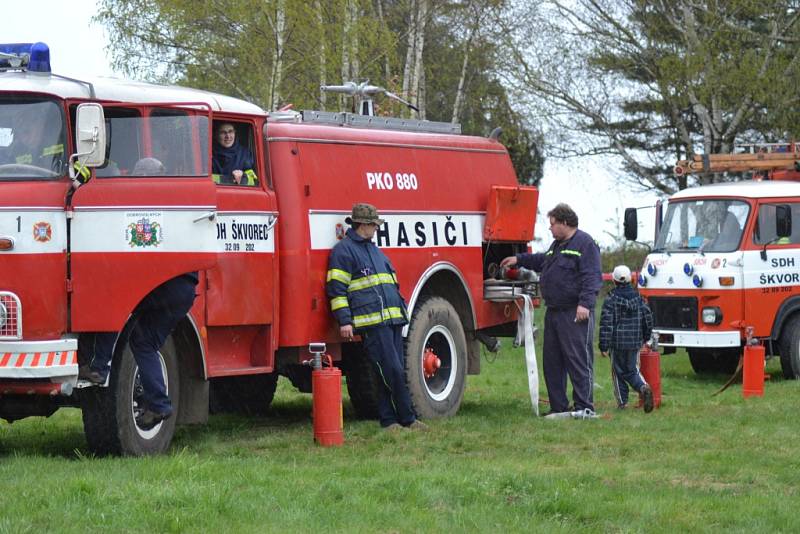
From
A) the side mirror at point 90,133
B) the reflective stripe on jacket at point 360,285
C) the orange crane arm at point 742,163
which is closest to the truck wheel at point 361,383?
the reflective stripe on jacket at point 360,285

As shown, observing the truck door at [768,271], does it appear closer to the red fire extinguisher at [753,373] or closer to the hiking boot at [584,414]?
the red fire extinguisher at [753,373]

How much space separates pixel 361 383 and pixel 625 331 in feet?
9.15

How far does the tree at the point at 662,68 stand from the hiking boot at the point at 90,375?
18648 millimetres

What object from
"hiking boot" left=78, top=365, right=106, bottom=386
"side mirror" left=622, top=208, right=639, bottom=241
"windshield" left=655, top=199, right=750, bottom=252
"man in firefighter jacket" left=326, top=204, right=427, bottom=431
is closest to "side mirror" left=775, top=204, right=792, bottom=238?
"windshield" left=655, top=199, right=750, bottom=252

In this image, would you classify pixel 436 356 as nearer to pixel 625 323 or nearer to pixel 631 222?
pixel 625 323

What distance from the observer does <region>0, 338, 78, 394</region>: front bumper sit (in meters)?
9.47

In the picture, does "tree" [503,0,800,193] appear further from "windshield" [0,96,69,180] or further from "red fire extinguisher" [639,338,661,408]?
"windshield" [0,96,69,180]

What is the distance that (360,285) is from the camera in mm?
12102

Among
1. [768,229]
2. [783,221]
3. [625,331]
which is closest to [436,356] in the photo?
[625,331]

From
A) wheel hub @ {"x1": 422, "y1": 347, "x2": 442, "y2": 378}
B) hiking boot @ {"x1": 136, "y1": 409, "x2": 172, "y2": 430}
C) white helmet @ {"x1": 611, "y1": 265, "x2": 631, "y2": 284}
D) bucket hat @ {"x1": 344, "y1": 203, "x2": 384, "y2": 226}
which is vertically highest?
bucket hat @ {"x1": 344, "y1": 203, "x2": 384, "y2": 226}

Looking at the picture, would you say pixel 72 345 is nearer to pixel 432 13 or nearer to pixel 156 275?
pixel 156 275

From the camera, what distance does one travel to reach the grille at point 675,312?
60.0ft

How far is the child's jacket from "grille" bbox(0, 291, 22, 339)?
6.47m

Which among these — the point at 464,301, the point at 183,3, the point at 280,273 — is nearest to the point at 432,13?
the point at 183,3
